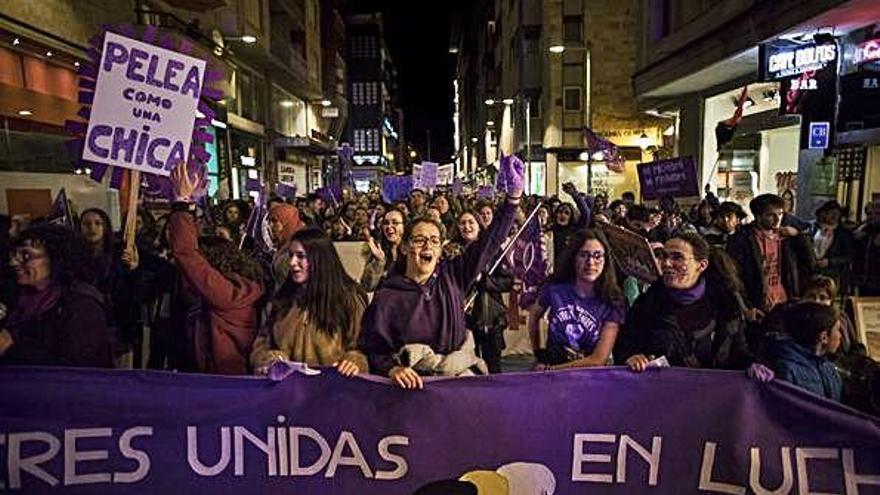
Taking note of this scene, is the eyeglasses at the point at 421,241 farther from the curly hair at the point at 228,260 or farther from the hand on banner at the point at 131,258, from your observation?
the hand on banner at the point at 131,258

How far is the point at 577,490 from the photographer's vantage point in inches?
122

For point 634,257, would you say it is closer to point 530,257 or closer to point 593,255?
point 593,255

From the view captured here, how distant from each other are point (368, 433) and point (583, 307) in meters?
1.46

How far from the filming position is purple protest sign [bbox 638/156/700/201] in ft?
31.9

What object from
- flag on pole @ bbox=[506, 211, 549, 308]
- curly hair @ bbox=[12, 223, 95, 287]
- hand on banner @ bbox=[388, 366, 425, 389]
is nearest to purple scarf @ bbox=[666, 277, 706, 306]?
hand on banner @ bbox=[388, 366, 425, 389]

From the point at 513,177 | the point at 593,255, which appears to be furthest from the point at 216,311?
the point at 593,255

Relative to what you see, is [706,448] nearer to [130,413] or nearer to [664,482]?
[664,482]

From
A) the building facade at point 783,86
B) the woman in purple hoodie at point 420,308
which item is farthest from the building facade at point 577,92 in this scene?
the woman in purple hoodie at point 420,308

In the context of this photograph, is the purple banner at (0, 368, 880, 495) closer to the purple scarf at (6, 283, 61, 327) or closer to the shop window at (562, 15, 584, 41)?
the purple scarf at (6, 283, 61, 327)

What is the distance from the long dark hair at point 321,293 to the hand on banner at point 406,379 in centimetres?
61

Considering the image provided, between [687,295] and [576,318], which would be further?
[576,318]

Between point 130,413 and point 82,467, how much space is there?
0.96 ft

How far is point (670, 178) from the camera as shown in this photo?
32.9ft

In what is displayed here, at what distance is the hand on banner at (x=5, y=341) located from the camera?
11.6ft
